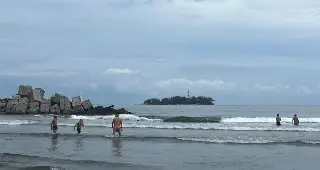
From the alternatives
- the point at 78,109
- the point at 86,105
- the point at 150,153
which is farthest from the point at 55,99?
the point at 150,153

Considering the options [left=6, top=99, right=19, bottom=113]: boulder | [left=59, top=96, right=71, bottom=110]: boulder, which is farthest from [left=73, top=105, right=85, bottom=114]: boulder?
[left=6, top=99, right=19, bottom=113]: boulder

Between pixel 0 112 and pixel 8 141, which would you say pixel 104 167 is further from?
pixel 0 112

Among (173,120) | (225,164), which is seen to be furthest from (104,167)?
(173,120)

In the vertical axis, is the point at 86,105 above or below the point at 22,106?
above

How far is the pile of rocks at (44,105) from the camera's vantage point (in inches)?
2516

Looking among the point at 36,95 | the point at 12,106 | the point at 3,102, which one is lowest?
the point at 12,106

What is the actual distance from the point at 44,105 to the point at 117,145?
41305 millimetres

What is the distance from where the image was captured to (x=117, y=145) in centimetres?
2511

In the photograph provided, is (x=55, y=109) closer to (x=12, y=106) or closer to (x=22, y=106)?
(x=22, y=106)

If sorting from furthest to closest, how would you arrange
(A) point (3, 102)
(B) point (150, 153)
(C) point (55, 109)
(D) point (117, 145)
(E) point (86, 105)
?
(A) point (3, 102), (E) point (86, 105), (C) point (55, 109), (D) point (117, 145), (B) point (150, 153)

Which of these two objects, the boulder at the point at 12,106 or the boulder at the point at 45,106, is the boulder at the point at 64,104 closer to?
the boulder at the point at 45,106

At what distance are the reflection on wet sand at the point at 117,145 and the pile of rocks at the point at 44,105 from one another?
117 ft

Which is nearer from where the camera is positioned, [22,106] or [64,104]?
[22,106]

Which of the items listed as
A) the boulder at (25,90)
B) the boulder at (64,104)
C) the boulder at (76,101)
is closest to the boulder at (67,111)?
the boulder at (64,104)
